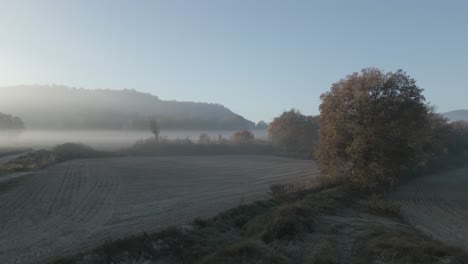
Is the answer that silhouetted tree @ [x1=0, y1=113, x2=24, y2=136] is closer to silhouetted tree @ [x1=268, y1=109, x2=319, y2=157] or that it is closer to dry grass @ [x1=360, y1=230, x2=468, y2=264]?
silhouetted tree @ [x1=268, y1=109, x2=319, y2=157]

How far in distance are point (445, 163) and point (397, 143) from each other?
46.8 meters

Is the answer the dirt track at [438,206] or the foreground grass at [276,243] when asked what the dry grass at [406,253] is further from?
the dirt track at [438,206]

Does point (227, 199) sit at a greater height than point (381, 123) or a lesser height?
lesser

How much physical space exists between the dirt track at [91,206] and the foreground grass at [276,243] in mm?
2568

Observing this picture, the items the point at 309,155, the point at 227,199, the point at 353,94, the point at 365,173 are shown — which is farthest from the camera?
the point at 309,155

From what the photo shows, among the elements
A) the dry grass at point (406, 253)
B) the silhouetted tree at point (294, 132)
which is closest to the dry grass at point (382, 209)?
the dry grass at point (406, 253)

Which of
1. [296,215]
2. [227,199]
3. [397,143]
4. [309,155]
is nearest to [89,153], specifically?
[309,155]

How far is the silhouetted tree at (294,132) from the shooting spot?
105m

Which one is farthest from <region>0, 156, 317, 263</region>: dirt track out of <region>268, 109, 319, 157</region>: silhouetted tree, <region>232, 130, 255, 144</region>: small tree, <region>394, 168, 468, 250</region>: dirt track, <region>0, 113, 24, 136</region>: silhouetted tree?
<region>0, 113, 24, 136</region>: silhouetted tree

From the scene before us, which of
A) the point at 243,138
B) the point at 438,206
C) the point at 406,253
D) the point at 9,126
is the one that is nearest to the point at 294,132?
the point at 243,138

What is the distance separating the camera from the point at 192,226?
763 inches

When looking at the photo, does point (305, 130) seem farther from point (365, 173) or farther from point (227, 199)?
point (227, 199)

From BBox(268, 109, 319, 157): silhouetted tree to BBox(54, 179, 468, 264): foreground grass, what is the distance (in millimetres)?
82287

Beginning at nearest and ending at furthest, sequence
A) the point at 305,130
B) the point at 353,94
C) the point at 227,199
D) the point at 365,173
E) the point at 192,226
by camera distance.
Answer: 1. the point at 192,226
2. the point at 227,199
3. the point at 365,173
4. the point at 353,94
5. the point at 305,130
